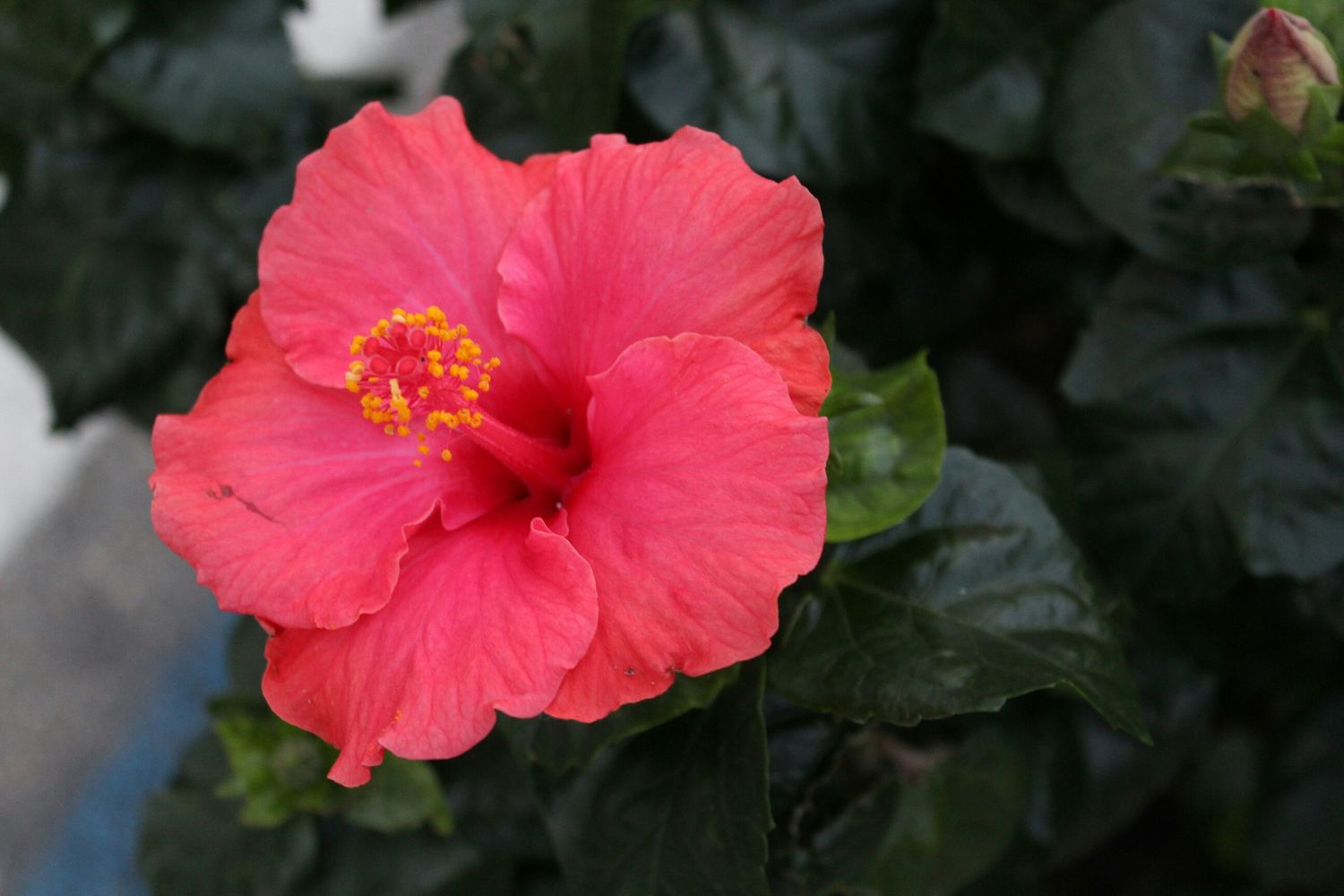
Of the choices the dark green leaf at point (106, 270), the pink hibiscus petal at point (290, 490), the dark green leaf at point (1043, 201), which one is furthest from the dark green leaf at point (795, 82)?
the dark green leaf at point (106, 270)

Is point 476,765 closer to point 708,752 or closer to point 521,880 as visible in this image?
point 521,880

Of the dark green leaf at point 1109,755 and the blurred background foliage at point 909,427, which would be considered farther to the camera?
the dark green leaf at point 1109,755

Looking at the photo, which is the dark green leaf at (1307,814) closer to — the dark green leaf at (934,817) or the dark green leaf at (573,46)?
the dark green leaf at (934,817)

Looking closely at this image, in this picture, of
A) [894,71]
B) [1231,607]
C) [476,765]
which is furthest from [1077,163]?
[476,765]

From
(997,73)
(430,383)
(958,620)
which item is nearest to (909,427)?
(958,620)

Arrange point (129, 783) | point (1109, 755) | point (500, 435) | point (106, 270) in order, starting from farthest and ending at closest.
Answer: point (129, 783) < point (106, 270) < point (1109, 755) < point (500, 435)

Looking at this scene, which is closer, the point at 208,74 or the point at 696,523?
the point at 696,523

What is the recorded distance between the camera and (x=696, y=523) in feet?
2.31

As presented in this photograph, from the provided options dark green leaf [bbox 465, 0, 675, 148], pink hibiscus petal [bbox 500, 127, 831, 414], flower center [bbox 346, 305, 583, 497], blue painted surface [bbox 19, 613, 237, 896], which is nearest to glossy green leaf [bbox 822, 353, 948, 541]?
pink hibiscus petal [bbox 500, 127, 831, 414]

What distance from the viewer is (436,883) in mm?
1273

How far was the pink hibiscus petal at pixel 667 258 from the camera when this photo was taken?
75 cm

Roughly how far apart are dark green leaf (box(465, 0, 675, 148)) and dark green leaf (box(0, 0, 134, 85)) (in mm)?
465

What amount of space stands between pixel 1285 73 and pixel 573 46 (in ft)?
2.06

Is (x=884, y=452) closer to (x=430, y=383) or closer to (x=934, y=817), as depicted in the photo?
(x=430, y=383)
